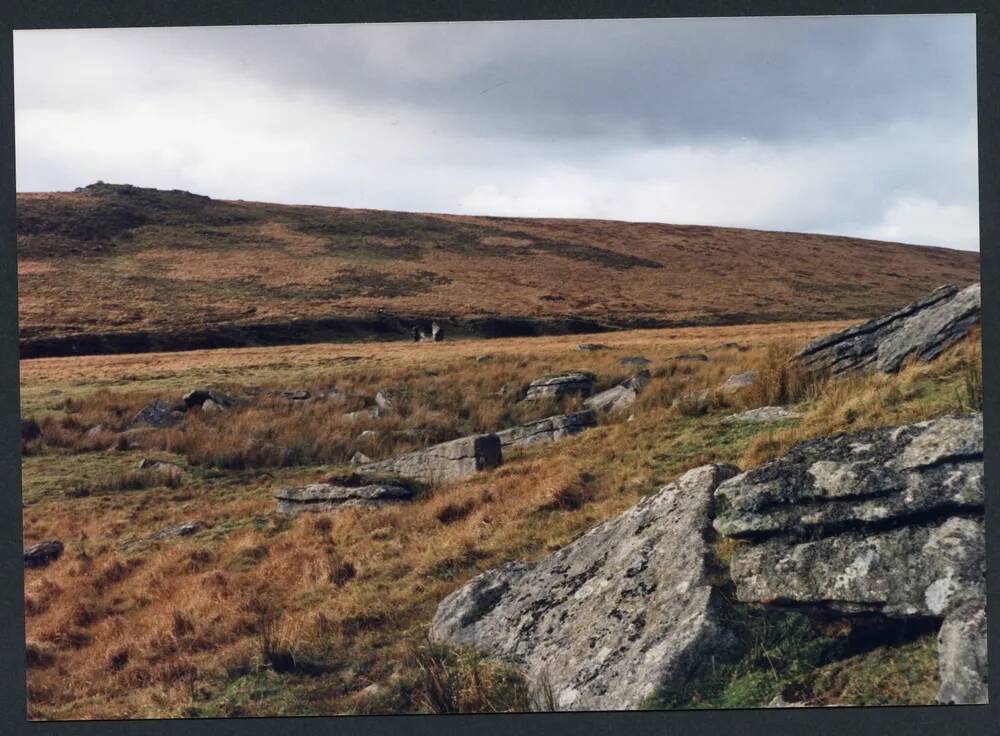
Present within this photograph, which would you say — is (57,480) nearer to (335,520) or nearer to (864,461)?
(335,520)

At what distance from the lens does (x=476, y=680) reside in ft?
22.2

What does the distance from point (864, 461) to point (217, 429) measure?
14.4 m

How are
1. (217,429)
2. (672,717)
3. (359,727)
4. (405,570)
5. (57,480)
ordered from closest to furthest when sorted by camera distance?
1. (672,717)
2. (359,727)
3. (405,570)
4. (57,480)
5. (217,429)

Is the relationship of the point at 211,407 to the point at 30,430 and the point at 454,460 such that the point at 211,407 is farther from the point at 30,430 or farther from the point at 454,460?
the point at 454,460

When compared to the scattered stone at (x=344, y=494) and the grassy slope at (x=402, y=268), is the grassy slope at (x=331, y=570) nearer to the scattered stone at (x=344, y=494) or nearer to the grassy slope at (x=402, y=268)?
the scattered stone at (x=344, y=494)

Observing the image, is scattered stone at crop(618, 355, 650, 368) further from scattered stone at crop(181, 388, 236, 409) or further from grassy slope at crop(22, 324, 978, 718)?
scattered stone at crop(181, 388, 236, 409)

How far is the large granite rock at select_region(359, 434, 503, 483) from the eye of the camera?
1201cm

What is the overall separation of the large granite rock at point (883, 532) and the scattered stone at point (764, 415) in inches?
117

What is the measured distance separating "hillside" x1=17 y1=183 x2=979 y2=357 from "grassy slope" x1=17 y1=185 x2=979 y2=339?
19cm

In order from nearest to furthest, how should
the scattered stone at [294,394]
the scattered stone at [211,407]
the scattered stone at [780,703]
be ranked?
the scattered stone at [780,703] < the scattered stone at [211,407] < the scattered stone at [294,394]

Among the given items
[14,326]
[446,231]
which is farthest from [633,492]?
[446,231]

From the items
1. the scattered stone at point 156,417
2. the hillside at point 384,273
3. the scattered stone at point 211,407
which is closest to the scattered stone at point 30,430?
the scattered stone at point 156,417

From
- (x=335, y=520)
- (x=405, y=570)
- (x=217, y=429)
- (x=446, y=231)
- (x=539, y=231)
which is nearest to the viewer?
(x=405, y=570)

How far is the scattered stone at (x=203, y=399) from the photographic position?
19.2m
